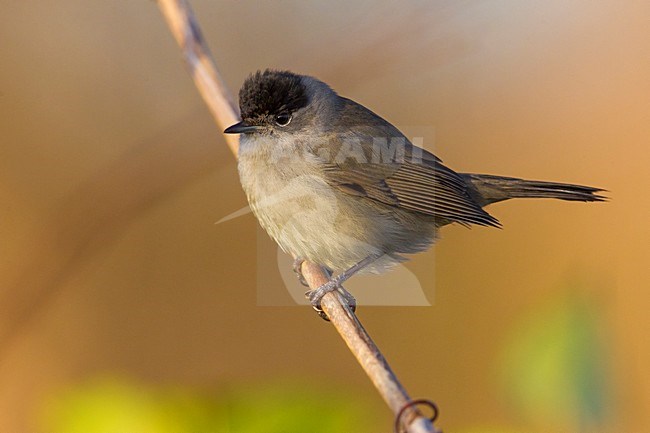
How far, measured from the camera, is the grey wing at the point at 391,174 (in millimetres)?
2645

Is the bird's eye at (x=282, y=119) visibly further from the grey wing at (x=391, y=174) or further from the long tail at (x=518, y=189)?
the long tail at (x=518, y=189)

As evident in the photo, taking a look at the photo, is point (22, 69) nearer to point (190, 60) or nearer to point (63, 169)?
point (63, 169)

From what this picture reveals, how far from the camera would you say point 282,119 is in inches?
103

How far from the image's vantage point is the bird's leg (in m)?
2.40

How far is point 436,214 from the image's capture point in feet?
8.57

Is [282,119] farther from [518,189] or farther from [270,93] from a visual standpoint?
[518,189]

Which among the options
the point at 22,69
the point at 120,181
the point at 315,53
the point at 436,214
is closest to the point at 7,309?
the point at 120,181

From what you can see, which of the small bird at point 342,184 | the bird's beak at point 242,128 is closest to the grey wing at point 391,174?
the small bird at point 342,184

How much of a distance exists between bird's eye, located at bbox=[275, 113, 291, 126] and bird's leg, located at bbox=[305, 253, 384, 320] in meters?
0.57

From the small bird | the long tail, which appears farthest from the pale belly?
the long tail

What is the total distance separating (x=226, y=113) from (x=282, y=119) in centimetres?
28

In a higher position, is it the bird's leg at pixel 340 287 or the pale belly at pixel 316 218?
the pale belly at pixel 316 218

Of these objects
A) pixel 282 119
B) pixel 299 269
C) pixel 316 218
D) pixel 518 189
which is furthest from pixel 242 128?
pixel 518 189

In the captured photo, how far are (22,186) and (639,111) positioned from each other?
253 centimetres
